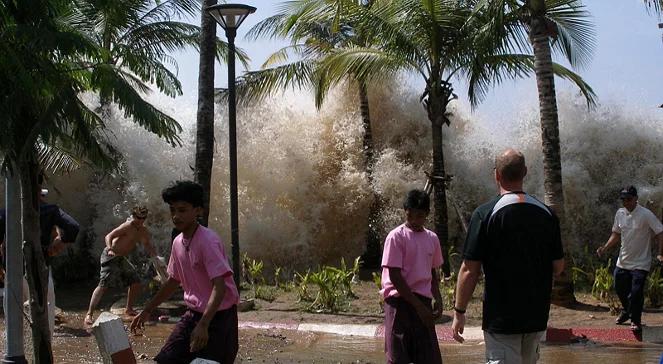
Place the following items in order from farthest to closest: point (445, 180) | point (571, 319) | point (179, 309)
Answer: point (445, 180)
point (179, 309)
point (571, 319)

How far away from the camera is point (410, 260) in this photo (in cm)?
616

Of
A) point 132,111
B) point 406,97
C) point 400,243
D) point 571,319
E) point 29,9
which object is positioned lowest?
point 571,319

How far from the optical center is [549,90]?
508 inches

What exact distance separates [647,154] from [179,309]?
30.3 ft

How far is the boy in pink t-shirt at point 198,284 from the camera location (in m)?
5.16

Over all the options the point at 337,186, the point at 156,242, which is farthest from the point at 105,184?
the point at 337,186

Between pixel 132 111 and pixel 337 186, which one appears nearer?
pixel 132 111

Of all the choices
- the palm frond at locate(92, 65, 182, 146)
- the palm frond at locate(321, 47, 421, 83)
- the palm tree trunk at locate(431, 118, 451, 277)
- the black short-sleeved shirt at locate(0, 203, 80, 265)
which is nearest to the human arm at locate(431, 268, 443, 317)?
the palm frond at locate(92, 65, 182, 146)

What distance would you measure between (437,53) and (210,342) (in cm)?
1033

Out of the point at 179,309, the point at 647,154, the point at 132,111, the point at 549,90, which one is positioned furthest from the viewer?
the point at 647,154

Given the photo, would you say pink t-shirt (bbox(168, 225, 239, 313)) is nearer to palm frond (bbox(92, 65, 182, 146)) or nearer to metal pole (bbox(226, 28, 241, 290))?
palm frond (bbox(92, 65, 182, 146))

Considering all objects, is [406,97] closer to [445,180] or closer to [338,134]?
[338,134]

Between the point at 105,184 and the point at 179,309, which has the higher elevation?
the point at 105,184

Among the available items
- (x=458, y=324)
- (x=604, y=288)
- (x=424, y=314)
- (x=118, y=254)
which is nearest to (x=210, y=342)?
(x=458, y=324)
